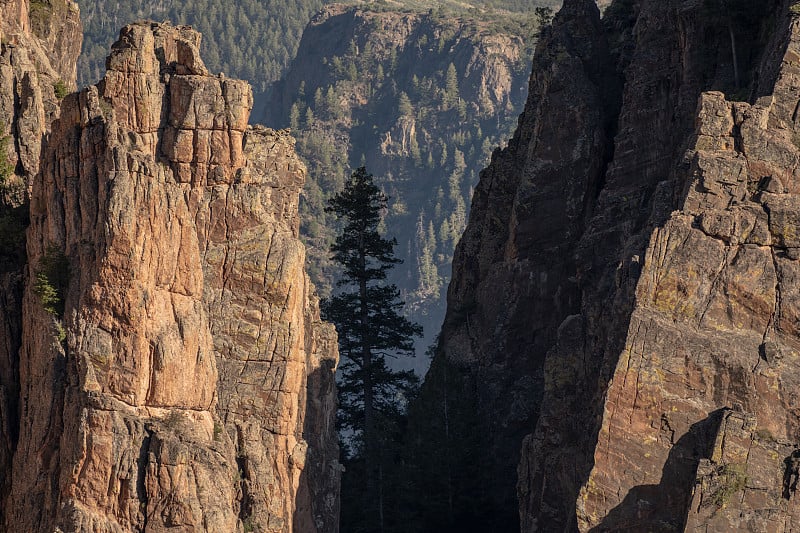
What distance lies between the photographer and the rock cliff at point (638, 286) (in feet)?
212

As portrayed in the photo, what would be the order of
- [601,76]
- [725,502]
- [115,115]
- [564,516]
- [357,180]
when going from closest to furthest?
[725,502], [115,115], [564,516], [601,76], [357,180]

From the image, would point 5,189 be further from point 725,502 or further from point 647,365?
point 725,502

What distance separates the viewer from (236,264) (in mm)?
69625

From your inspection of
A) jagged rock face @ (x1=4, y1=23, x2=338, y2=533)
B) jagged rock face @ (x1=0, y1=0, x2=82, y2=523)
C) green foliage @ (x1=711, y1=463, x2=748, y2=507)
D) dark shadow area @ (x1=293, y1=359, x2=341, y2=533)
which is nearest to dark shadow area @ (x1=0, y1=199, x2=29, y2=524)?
jagged rock face @ (x1=0, y1=0, x2=82, y2=523)

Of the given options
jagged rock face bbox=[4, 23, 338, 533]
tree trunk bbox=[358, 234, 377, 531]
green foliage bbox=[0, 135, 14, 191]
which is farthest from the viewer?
tree trunk bbox=[358, 234, 377, 531]

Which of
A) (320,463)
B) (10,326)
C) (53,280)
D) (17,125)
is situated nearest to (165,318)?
(53,280)

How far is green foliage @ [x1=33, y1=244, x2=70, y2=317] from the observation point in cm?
6500

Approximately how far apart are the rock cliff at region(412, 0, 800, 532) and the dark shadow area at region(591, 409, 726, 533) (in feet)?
0.24

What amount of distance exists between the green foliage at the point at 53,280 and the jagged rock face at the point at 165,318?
0.43ft

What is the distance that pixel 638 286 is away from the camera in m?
65.9

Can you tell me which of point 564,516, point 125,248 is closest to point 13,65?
point 125,248

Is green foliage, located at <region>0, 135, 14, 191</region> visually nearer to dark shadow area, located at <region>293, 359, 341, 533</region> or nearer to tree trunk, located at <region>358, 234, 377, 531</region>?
dark shadow area, located at <region>293, 359, 341, 533</region>

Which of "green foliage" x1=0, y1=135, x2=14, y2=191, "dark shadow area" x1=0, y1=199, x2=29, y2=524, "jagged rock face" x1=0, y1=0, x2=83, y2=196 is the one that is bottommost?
"dark shadow area" x1=0, y1=199, x2=29, y2=524

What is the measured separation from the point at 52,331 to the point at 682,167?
25626 millimetres
